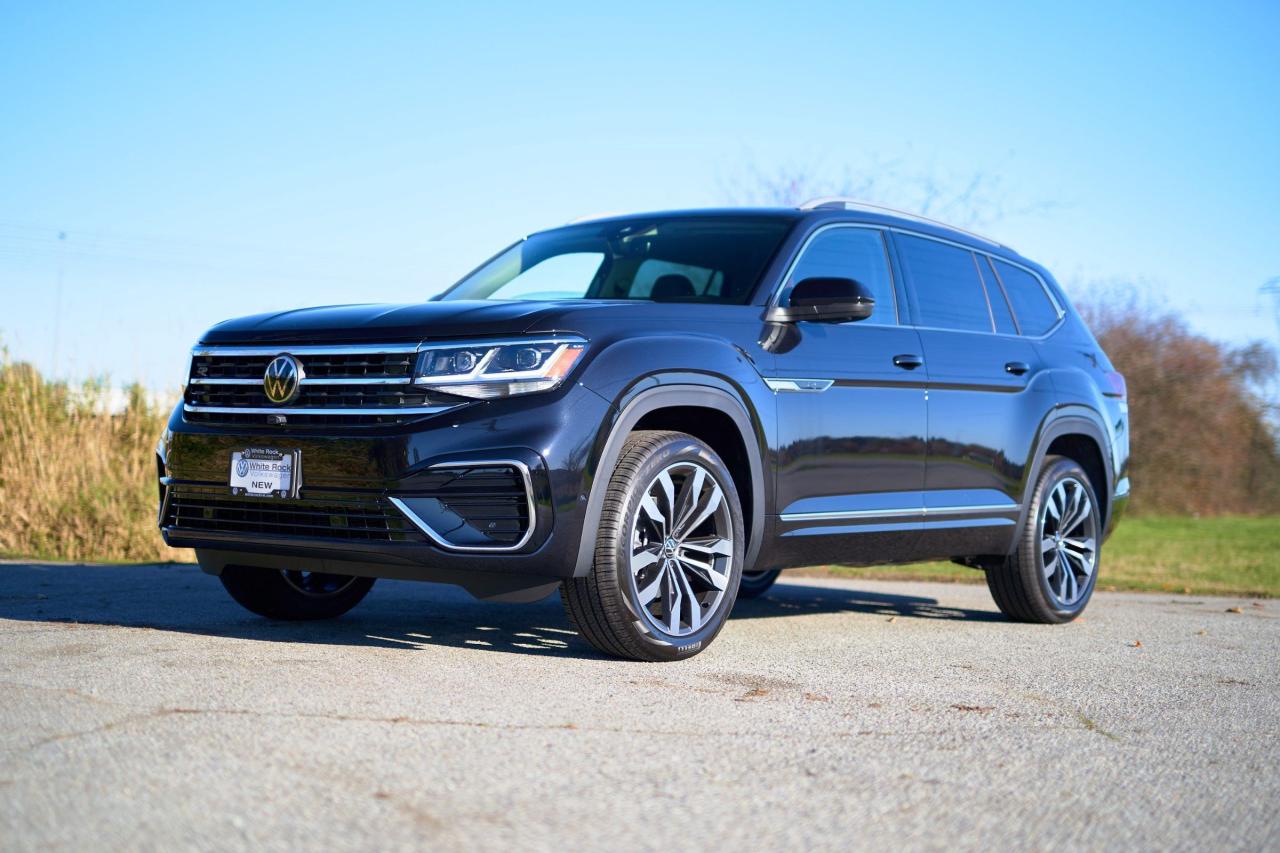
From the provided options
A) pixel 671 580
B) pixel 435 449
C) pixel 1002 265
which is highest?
pixel 1002 265

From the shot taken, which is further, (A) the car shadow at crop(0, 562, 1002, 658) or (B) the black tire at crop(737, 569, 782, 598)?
(B) the black tire at crop(737, 569, 782, 598)

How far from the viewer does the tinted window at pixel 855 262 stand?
6.18m

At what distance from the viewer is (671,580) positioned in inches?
203

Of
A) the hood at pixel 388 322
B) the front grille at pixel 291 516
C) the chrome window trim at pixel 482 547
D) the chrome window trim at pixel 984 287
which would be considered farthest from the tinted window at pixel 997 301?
the front grille at pixel 291 516

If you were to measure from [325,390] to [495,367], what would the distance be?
26.8 inches

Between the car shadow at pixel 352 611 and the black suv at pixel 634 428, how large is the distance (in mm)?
314

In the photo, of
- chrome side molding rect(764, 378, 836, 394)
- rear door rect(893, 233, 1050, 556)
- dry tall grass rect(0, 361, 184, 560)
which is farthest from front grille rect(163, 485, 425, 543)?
dry tall grass rect(0, 361, 184, 560)

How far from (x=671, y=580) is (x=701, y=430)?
0.72m

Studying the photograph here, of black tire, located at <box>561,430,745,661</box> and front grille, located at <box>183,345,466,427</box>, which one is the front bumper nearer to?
front grille, located at <box>183,345,466,427</box>

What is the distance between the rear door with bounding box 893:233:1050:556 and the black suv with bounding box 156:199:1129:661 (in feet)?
0.06

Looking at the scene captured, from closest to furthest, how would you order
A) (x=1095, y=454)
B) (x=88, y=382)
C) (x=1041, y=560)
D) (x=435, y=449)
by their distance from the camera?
(x=435, y=449) → (x=1041, y=560) → (x=1095, y=454) → (x=88, y=382)

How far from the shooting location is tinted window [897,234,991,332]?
6758 mm

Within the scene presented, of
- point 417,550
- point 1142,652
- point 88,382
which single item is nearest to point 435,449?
point 417,550

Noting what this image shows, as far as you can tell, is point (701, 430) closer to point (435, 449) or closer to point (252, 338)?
point (435, 449)
